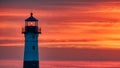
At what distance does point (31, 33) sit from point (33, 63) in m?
1.99

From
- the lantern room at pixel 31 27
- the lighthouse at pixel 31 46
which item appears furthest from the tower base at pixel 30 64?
the lantern room at pixel 31 27

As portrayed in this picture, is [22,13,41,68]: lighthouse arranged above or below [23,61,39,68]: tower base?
above

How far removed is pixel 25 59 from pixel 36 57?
747 mm

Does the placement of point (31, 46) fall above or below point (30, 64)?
above

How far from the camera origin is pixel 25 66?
307ft

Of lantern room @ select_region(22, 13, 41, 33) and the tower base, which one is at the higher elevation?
lantern room @ select_region(22, 13, 41, 33)

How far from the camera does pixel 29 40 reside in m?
93.2

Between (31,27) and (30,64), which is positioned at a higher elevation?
(31,27)

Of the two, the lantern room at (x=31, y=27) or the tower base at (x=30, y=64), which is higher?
the lantern room at (x=31, y=27)

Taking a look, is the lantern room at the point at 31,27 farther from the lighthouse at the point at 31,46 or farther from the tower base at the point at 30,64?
the tower base at the point at 30,64

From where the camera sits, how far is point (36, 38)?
9350 cm

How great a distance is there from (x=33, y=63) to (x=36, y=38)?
1666 mm

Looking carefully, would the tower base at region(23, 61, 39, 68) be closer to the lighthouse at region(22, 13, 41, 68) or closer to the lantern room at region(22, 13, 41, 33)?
the lighthouse at region(22, 13, 41, 68)

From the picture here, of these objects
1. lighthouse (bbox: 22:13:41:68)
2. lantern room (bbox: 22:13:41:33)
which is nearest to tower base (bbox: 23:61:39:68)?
lighthouse (bbox: 22:13:41:68)
